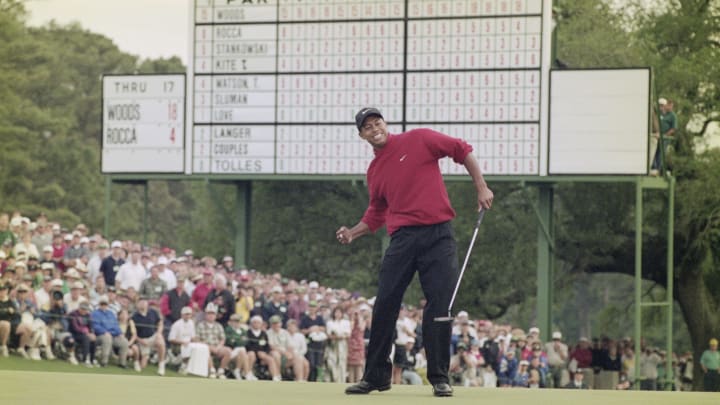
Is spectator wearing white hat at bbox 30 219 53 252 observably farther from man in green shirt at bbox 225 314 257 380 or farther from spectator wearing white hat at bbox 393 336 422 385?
spectator wearing white hat at bbox 393 336 422 385

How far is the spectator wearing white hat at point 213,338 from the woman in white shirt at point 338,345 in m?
2.10

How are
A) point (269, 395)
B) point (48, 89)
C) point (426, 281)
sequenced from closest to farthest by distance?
point (269, 395) → point (426, 281) → point (48, 89)

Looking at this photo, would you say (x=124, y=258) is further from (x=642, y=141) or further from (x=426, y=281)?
(x=426, y=281)

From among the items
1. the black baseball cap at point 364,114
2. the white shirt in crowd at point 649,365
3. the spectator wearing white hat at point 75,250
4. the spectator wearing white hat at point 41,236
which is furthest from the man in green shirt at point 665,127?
the black baseball cap at point 364,114

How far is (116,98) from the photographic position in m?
30.2

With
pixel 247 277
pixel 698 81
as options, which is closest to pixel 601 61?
pixel 698 81

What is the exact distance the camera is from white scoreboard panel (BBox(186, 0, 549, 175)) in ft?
88.9

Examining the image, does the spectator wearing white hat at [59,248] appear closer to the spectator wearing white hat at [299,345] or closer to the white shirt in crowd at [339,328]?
the spectator wearing white hat at [299,345]

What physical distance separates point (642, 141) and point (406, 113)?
4.17 meters

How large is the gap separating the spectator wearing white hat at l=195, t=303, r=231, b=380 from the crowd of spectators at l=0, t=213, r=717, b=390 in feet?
0.05

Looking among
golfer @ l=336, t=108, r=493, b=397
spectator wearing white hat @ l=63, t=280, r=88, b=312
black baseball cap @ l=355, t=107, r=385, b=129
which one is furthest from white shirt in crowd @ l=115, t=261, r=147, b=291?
black baseball cap @ l=355, t=107, r=385, b=129

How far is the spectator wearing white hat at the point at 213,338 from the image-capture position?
2272 cm

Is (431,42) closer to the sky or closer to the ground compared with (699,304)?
closer to the sky

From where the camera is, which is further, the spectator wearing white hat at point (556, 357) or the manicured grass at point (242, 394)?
the spectator wearing white hat at point (556, 357)
